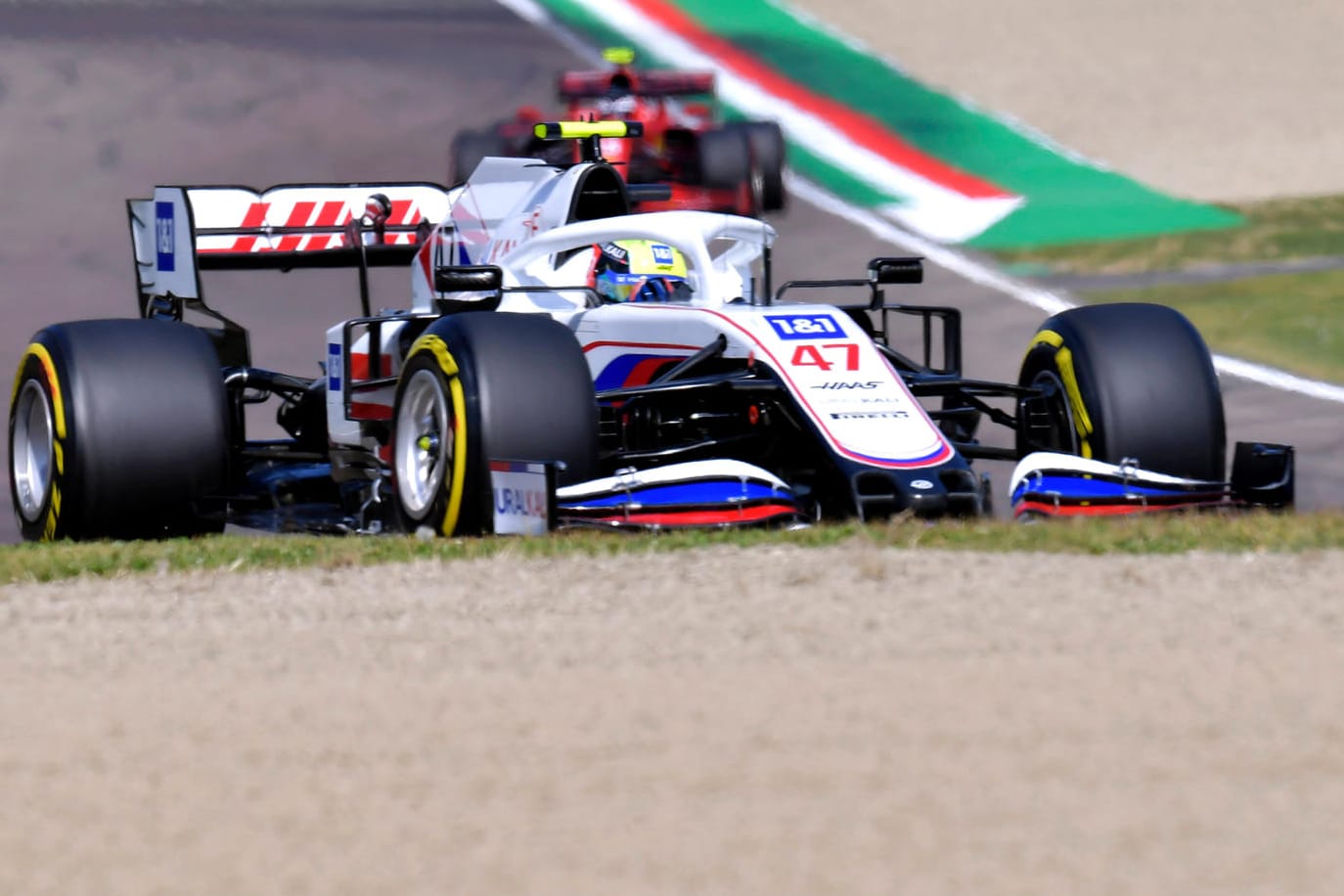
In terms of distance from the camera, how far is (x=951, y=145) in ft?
78.2

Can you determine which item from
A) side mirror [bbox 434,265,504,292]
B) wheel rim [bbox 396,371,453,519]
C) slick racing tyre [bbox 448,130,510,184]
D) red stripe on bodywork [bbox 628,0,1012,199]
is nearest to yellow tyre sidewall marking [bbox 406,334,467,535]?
wheel rim [bbox 396,371,453,519]

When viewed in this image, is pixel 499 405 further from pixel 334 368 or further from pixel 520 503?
pixel 334 368

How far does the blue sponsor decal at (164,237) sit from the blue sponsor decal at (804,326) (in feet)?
12.7

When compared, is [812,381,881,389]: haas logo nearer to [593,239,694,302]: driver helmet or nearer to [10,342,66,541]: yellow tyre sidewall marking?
[593,239,694,302]: driver helmet

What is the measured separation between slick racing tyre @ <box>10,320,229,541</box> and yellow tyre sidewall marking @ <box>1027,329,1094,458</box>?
140 inches

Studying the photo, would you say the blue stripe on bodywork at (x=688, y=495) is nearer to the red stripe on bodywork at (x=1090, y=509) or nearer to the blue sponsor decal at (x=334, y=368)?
the red stripe on bodywork at (x=1090, y=509)

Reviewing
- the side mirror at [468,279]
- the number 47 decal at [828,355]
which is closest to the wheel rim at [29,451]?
the side mirror at [468,279]

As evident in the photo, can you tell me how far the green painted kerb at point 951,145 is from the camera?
20438 millimetres

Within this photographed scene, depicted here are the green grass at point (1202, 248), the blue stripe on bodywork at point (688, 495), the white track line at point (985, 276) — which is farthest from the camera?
the green grass at point (1202, 248)

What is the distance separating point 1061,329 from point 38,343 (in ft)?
14.5

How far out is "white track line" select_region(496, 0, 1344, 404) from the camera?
1404 centimetres

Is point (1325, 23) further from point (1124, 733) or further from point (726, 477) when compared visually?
point (1124, 733)

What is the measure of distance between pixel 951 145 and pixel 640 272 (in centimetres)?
1438

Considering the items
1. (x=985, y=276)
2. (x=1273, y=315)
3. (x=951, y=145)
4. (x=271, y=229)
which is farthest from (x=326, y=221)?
(x=951, y=145)
